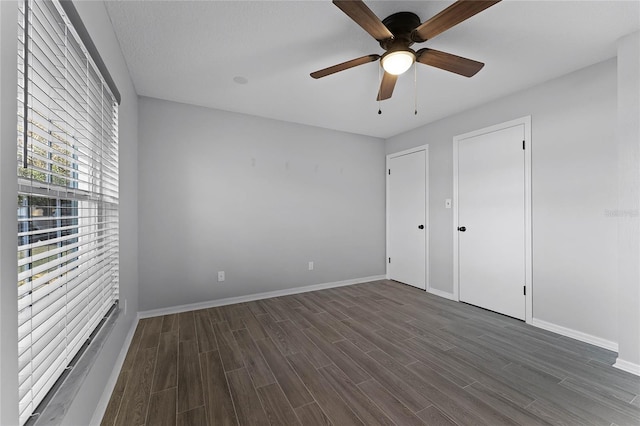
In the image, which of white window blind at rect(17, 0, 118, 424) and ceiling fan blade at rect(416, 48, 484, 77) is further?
ceiling fan blade at rect(416, 48, 484, 77)

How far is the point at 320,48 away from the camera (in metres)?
2.17

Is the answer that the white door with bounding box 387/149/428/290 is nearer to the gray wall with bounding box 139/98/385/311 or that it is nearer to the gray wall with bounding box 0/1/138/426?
the gray wall with bounding box 139/98/385/311

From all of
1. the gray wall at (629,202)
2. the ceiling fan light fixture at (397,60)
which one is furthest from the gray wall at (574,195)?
the ceiling fan light fixture at (397,60)

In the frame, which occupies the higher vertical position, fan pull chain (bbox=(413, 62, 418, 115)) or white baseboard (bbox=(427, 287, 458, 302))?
fan pull chain (bbox=(413, 62, 418, 115))

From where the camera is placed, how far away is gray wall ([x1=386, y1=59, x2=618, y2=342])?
7.66 ft

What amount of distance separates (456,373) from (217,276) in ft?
9.02

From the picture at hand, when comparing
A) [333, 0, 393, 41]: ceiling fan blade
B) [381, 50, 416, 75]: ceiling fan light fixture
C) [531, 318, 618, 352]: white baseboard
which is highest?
[333, 0, 393, 41]: ceiling fan blade

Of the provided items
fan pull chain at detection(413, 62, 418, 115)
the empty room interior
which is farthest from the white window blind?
fan pull chain at detection(413, 62, 418, 115)

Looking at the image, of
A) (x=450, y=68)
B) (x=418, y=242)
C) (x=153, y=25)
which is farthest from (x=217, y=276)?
(x=450, y=68)

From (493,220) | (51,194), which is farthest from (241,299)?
(493,220)

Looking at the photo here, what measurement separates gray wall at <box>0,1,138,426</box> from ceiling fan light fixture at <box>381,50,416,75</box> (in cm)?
176

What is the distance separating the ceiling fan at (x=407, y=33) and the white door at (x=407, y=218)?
219 centimetres

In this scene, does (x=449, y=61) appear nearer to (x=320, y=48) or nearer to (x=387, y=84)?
(x=387, y=84)

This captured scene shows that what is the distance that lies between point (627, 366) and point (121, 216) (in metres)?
4.15
